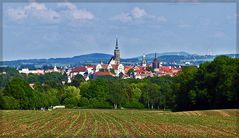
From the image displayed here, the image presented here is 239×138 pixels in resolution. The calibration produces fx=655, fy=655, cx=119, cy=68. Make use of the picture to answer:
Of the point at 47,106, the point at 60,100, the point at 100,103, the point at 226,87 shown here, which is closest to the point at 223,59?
the point at 226,87

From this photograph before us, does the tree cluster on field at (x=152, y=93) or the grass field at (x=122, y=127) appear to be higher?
the tree cluster on field at (x=152, y=93)

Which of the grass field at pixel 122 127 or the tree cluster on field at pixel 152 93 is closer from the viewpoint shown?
the grass field at pixel 122 127

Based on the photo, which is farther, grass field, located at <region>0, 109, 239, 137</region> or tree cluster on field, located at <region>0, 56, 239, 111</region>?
tree cluster on field, located at <region>0, 56, 239, 111</region>

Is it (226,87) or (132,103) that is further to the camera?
(132,103)

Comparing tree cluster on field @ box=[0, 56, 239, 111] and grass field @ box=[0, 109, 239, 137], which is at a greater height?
tree cluster on field @ box=[0, 56, 239, 111]

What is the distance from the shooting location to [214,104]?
92000 millimetres

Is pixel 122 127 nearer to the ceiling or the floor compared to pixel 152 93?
nearer to the floor

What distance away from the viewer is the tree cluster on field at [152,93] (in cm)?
9019

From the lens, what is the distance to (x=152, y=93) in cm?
16250

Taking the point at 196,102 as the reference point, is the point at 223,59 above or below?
above

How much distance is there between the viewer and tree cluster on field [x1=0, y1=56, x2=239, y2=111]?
90188 mm

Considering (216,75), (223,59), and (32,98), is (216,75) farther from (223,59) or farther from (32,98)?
(32,98)

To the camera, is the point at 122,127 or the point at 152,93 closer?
the point at 122,127

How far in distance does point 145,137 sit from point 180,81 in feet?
253
